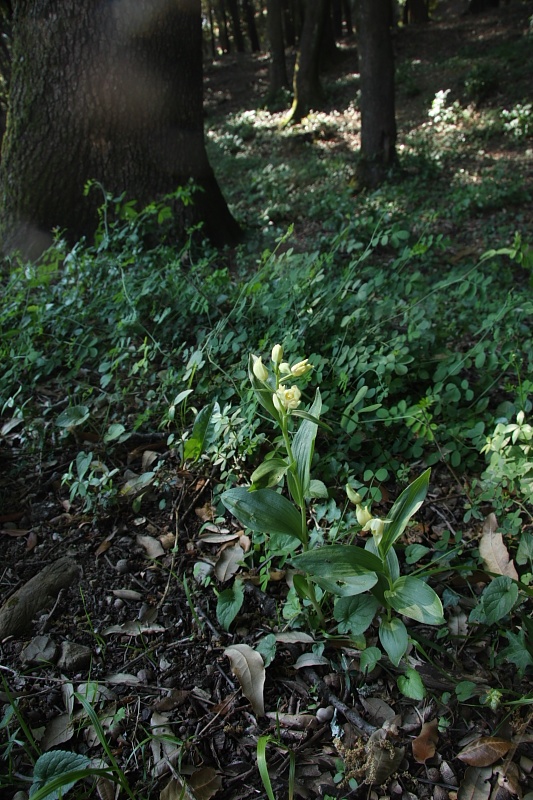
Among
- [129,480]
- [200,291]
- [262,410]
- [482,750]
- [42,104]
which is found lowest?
[482,750]

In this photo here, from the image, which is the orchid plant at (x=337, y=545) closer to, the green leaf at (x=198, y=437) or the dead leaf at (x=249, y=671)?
the dead leaf at (x=249, y=671)

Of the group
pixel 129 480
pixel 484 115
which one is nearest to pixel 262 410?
pixel 129 480

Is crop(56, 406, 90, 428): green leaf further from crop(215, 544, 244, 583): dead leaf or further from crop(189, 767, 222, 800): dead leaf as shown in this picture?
crop(189, 767, 222, 800): dead leaf

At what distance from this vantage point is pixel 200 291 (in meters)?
2.71

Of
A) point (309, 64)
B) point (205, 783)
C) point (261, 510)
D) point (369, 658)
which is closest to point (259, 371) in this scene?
point (261, 510)

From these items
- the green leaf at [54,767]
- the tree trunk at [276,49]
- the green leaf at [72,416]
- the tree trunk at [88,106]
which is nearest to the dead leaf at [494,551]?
the green leaf at [54,767]

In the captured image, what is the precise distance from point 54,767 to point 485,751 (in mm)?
1058

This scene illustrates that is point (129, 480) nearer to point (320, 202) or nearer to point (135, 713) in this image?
point (135, 713)

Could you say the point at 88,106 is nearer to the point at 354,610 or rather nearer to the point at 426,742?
the point at 354,610

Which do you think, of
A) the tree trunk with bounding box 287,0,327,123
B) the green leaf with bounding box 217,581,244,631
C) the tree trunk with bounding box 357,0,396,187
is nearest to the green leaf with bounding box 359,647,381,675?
the green leaf with bounding box 217,581,244,631

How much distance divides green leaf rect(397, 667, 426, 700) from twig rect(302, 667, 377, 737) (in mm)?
136

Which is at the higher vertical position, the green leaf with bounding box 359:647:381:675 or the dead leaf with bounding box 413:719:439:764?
the green leaf with bounding box 359:647:381:675

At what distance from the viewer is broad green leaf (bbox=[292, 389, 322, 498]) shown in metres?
1.53

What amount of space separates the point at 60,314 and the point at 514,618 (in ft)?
8.14
